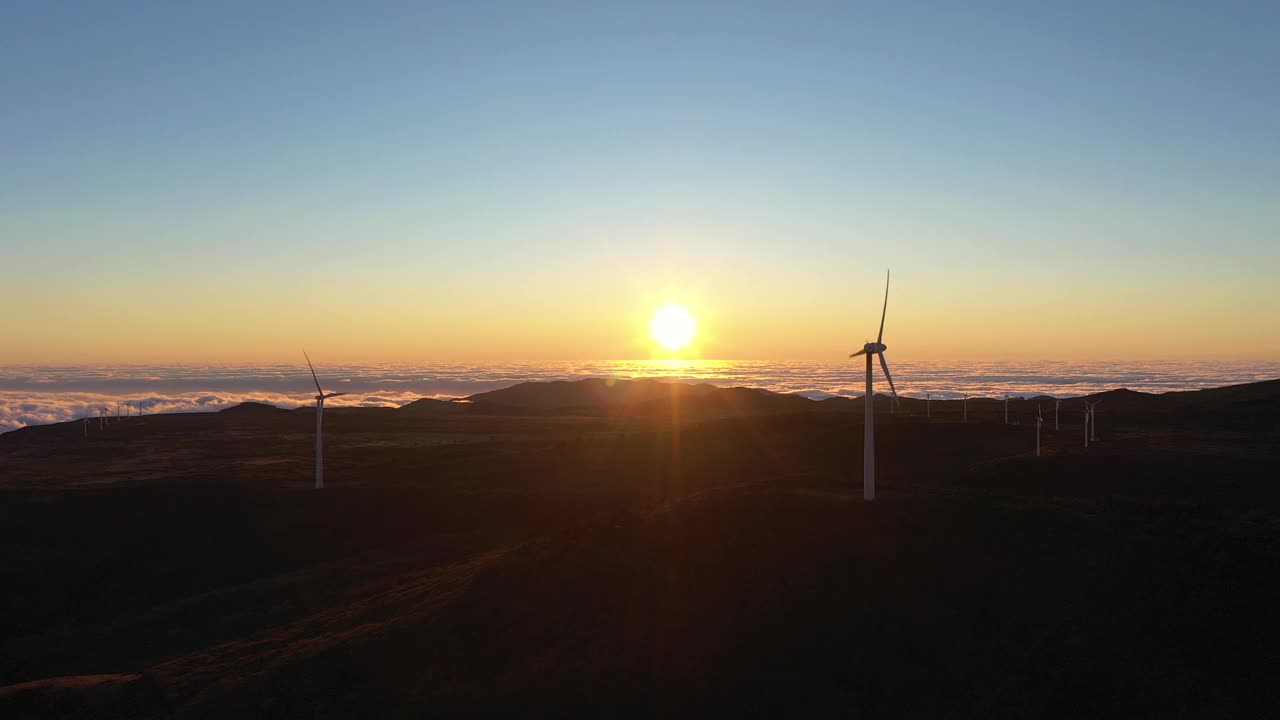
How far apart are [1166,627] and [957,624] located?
608 cm

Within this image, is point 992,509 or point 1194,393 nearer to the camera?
point 992,509

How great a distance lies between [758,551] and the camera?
34875mm

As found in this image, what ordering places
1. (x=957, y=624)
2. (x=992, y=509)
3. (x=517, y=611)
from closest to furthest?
(x=957, y=624) → (x=517, y=611) → (x=992, y=509)

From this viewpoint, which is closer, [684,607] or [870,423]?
[684,607]

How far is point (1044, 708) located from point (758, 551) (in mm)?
13143

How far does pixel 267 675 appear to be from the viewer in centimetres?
3039

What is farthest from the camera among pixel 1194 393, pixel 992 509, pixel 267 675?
pixel 1194 393

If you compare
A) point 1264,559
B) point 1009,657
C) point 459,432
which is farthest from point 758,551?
point 459,432

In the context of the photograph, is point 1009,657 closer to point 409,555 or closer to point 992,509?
point 992,509

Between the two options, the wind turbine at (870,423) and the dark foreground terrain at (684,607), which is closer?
the dark foreground terrain at (684,607)

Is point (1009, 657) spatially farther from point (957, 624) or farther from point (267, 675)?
point (267, 675)

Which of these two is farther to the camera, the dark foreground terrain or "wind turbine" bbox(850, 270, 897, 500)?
"wind turbine" bbox(850, 270, 897, 500)

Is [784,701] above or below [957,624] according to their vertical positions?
below

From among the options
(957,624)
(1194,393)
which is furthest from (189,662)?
(1194,393)
